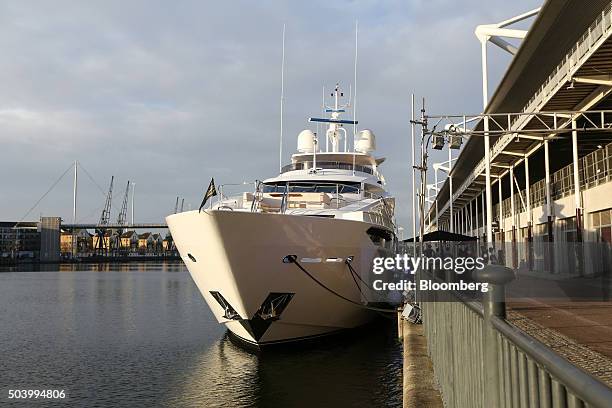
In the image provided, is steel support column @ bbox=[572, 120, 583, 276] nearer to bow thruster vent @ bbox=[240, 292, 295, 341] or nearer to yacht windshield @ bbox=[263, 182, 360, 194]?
yacht windshield @ bbox=[263, 182, 360, 194]

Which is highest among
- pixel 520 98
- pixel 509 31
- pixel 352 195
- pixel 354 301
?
pixel 509 31

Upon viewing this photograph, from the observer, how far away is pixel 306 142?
2480 cm

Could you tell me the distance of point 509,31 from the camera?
3150cm

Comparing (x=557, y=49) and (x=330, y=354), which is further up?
(x=557, y=49)

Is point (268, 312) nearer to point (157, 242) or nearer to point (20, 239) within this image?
point (20, 239)

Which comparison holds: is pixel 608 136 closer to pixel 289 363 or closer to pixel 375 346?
pixel 375 346

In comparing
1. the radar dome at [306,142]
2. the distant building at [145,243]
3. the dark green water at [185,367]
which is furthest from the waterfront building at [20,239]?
the dark green water at [185,367]

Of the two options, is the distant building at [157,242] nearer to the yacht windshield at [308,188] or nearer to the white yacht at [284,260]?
the yacht windshield at [308,188]

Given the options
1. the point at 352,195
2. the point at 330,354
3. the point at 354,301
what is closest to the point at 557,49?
the point at 352,195

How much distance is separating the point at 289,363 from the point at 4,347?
870cm

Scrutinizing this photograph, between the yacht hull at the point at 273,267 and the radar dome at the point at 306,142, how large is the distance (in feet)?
35.5

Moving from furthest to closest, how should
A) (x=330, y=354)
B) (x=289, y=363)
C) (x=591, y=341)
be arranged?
1. (x=330, y=354)
2. (x=289, y=363)
3. (x=591, y=341)

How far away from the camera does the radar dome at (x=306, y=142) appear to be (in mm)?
24672

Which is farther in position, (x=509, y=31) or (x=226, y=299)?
(x=509, y=31)
